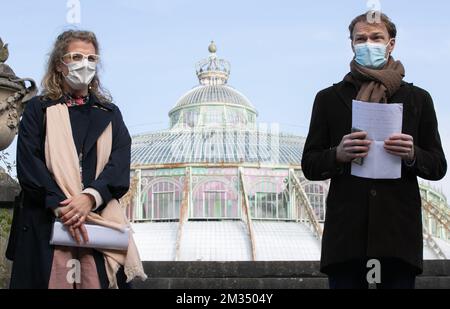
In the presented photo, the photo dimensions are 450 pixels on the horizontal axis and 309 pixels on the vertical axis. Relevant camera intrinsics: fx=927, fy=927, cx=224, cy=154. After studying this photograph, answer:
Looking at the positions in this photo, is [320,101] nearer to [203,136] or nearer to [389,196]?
[389,196]

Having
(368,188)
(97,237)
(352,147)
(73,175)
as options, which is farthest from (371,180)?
(73,175)

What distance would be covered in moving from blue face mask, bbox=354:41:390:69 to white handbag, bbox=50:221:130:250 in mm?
1553

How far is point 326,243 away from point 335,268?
0.14 metres

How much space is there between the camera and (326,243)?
4.80 m

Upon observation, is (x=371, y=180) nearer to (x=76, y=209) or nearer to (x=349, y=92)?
(x=349, y=92)

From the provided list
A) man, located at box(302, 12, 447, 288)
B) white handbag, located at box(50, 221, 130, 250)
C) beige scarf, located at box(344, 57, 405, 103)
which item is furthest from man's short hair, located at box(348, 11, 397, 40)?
white handbag, located at box(50, 221, 130, 250)

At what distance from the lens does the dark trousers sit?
4.68 meters

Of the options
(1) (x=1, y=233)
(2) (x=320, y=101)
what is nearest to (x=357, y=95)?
(2) (x=320, y=101)

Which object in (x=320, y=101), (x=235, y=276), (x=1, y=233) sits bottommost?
(x=235, y=276)

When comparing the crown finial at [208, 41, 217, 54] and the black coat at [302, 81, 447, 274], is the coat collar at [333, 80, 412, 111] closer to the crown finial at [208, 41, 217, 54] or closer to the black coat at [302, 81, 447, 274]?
the black coat at [302, 81, 447, 274]

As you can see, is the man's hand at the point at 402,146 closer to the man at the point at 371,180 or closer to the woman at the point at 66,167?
the man at the point at 371,180

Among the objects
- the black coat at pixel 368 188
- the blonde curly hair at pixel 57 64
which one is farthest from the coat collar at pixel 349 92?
the blonde curly hair at pixel 57 64

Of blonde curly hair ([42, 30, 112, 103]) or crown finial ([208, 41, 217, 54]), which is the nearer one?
blonde curly hair ([42, 30, 112, 103])
